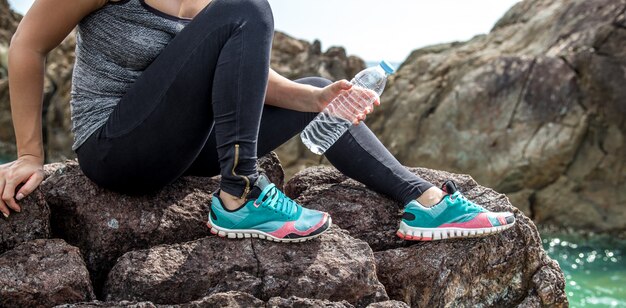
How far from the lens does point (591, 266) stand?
7.81 meters

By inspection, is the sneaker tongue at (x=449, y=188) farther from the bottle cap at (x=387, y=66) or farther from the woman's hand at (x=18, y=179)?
the woman's hand at (x=18, y=179)

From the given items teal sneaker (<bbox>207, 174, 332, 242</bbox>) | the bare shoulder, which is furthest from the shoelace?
the bare shoulder

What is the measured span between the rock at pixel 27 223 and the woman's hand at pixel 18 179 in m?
0.03

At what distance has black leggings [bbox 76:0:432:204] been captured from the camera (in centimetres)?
262

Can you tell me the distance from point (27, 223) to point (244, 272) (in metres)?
0.85

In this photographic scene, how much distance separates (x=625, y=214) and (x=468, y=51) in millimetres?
3329

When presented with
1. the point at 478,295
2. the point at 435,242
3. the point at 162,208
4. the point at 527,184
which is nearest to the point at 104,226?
the point at 162,208

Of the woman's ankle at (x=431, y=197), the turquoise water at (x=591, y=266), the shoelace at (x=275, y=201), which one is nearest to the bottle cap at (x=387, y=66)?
the woman's ankle at (x=431, y=197)

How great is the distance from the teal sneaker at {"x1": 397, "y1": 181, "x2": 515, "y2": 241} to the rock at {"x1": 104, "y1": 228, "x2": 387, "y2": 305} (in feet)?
1.21

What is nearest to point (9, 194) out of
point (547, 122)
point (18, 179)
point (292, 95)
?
point (18, 179)

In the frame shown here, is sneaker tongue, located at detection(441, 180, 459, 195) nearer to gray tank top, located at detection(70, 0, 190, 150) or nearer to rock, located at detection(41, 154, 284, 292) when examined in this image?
rock, located at detection(41, 154, 284, 292)

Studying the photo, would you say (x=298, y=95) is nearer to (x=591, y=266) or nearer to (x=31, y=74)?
(x=31, y=74)

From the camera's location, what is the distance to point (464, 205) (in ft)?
9.93

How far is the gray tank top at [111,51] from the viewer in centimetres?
273
